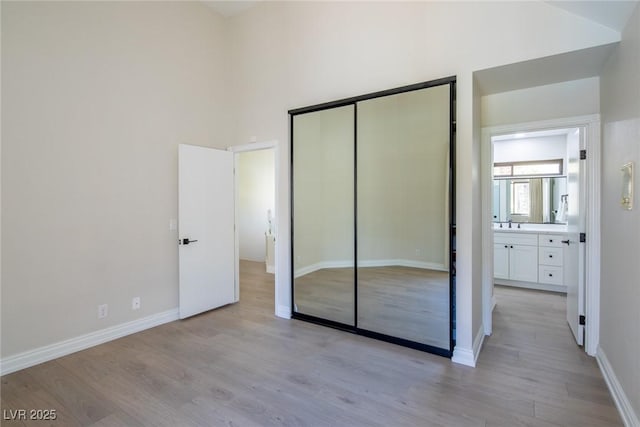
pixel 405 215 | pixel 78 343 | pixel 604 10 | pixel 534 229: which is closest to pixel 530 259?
pixel 534 229

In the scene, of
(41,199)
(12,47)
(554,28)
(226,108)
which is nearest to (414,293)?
(554,28)

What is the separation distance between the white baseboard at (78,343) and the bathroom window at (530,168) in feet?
19.0

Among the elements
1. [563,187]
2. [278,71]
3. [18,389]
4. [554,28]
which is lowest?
[18,389]

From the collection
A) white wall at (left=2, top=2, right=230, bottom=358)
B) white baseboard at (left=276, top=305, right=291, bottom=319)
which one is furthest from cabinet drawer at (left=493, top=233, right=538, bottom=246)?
white wall at (left=2, top=2, right=230, bottom=358)

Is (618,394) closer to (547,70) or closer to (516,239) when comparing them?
(547,70)

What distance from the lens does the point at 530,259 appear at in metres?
4.77

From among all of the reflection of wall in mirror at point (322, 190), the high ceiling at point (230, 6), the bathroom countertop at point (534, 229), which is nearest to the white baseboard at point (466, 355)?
the reflection of wall in mirror at point (322, 190)

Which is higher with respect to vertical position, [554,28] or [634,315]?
[554,28]

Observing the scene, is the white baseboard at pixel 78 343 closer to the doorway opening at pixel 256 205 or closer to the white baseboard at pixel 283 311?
the white baseboard at pixel 283 311

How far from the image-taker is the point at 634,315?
71.9 inches

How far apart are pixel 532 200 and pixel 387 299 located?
357 centimetres

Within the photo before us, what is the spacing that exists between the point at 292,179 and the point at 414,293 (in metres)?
2.06

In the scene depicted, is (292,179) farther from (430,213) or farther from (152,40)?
(152,40)

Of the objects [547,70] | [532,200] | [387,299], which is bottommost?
[387,299]
